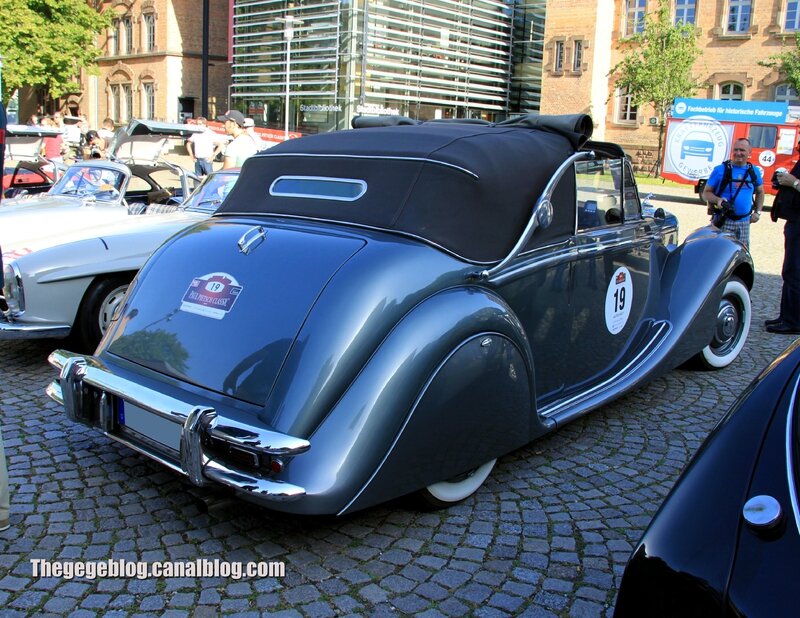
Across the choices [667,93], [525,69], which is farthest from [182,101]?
[667,93]

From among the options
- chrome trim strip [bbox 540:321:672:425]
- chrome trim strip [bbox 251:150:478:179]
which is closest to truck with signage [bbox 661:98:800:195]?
chrome trim strip [bbox 540:321:672:425]

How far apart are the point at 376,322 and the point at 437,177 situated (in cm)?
89

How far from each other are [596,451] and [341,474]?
6.43ft

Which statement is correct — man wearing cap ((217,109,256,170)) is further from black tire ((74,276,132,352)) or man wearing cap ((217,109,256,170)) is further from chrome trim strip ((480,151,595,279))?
chrome trim strip ((480,151,595,279))

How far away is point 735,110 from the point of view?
963 inches

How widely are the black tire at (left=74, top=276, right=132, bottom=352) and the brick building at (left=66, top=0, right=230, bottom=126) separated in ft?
131

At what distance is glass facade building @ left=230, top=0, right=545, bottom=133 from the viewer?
33.4 metres

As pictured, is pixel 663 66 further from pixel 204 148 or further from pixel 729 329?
pixel 729 329

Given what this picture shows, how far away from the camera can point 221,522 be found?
3.32 metres

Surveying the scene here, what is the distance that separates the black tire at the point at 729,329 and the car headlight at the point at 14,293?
4.93 meters

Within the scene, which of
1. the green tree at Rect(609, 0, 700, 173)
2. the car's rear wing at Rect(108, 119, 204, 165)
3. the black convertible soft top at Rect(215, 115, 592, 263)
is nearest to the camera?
the black convertible soft top at Rect(215, 115, 592, 263)

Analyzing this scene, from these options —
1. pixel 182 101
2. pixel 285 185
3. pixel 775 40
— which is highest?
pixel 775 40

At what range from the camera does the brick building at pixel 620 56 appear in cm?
3291

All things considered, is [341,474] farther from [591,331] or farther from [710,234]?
[710,234]
